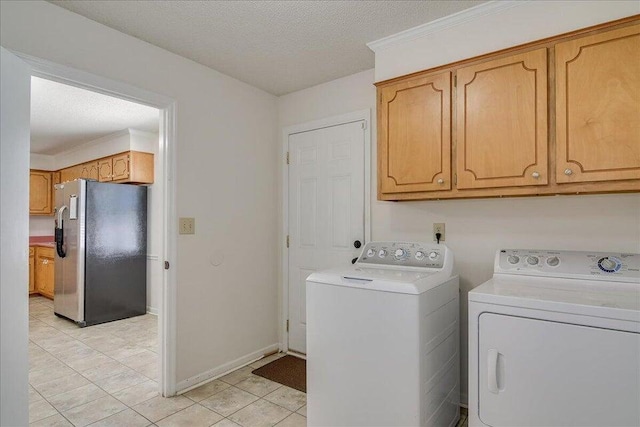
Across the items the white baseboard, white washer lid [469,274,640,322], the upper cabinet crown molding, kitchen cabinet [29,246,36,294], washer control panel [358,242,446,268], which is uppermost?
A: the upper cabinet crown molding

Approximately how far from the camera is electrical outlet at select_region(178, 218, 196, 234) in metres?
2.49

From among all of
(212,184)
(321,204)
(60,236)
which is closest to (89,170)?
(60,236)

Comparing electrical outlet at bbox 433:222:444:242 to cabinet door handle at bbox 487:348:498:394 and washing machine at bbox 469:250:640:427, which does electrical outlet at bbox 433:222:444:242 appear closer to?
washing machine at bbox 469:250:640:427

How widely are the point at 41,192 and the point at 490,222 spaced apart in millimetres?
6664

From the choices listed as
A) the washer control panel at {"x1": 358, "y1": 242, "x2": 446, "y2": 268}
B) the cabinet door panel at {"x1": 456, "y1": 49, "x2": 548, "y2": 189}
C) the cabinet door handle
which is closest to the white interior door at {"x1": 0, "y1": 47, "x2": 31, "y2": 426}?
the washer control panel at {"x1": 358, "y1": 242, "x2": 446, "y2": 268}

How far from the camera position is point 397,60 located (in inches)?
90.4

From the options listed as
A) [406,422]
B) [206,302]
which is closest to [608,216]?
[406,422]

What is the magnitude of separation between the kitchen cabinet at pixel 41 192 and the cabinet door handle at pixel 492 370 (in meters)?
6.76

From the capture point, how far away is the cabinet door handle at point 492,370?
1.44m

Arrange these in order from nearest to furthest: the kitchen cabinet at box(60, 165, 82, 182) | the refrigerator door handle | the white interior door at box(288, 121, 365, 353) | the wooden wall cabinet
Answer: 1. the wooden wall cabinet
2. the white interior door at box(288, 121, 365, 353)
3. the refrigerator door handle
4. the kitchen cabinet at box(60, 165, 82, 182)

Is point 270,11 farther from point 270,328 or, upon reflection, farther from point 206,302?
point 270,328

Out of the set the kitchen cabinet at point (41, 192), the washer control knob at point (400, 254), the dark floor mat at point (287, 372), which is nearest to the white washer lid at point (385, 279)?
the washer control knob at point (400, 254)

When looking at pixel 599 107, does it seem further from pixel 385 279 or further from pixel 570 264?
pixel 385 279

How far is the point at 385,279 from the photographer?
175cm
